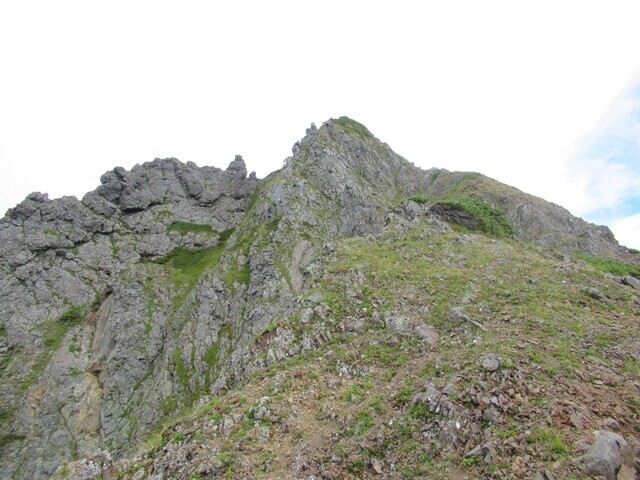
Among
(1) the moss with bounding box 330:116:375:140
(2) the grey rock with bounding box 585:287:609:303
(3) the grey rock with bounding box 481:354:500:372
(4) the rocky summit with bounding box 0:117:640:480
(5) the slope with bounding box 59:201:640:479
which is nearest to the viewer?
(5) the slope with bounding box 59:201:640:479

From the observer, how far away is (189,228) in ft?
235

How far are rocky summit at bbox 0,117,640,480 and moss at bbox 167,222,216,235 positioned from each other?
351 millimetres

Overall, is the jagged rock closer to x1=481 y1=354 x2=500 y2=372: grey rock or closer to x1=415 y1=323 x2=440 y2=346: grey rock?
x1=481 y1=354 x2=500 y2=372: grey rock

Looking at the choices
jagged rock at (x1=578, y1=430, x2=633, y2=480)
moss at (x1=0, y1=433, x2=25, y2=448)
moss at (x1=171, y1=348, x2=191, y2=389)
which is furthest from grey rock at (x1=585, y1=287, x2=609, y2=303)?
moss at (x1=0, y1=433, x2=25, y2=448)

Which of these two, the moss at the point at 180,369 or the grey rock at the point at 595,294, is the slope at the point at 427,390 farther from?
the moss at the point at 180,369

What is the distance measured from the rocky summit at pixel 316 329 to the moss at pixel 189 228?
0.35 metres

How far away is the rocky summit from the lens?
1055 cm

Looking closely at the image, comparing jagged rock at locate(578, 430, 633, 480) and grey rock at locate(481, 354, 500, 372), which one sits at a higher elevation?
grey rock at locate(481, 354, 500, 372)

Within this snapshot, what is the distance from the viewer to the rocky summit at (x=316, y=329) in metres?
10.5

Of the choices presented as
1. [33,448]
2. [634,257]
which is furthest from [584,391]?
[33,448]

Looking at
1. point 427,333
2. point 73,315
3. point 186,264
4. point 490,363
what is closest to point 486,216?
point 427,333

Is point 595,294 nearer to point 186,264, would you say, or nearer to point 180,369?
point 180,369

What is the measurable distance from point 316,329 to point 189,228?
60.1 m

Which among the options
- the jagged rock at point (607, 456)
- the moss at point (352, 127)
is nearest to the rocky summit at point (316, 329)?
the jagged rock at point (607, 456)
